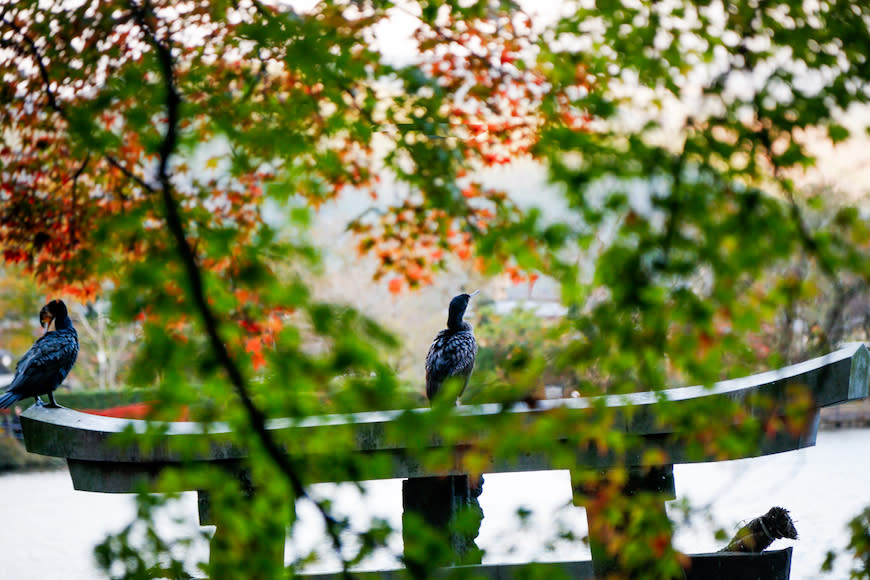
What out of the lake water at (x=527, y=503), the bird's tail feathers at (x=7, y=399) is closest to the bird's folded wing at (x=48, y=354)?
the bird's tail feathers at (x=7, y=399)

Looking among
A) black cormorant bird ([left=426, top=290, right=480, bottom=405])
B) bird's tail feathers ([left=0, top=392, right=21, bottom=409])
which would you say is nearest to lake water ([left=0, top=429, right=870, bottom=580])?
black cormorant bird ([left=426, top=290, right=480, bottom=405])

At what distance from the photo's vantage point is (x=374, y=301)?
2530 cm

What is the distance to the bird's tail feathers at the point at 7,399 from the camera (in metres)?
4.98

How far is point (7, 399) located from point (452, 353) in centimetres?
245

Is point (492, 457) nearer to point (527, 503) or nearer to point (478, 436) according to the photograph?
point (478, 436)

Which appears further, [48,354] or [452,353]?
[48,354]

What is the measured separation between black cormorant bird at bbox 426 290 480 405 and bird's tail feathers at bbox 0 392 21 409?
2.27 metres

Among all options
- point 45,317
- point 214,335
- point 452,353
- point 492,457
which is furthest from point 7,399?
point 214,335

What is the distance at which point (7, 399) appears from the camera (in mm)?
5098

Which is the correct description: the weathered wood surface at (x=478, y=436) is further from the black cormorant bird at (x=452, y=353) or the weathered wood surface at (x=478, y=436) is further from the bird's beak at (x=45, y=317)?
the bird's beak at (x=45, y=317)

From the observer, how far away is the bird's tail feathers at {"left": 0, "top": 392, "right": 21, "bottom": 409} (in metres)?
4.98

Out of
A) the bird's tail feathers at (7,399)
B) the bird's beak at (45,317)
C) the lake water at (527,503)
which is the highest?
the bird's beak at (45,317)

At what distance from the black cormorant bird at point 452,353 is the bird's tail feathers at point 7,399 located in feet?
7.45

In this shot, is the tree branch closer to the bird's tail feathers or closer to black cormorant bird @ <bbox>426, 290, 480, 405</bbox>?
black cormorant bird @ <bbox>426, 290, 480, 405</bbox>
